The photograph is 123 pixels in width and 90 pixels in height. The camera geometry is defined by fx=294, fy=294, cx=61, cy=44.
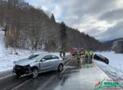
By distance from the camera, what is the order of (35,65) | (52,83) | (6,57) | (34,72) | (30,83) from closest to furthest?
(52,83)
(30,83)
(34,72)
(35,65)
(6,57)

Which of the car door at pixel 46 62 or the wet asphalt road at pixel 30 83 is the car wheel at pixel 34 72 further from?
the wet asphalt road at pixel 30 83

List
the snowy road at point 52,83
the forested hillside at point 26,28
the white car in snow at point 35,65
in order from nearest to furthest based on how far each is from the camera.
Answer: the snowy road at point 52,83
the white car in snow at point 35,65
the forested hillside at point 26,28

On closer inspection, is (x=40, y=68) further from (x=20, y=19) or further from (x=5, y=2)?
(x=5, y=2)

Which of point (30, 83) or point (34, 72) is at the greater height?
point (34, 72)

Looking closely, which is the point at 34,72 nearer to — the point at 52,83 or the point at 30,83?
the point at 30,83

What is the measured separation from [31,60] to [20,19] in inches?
3113

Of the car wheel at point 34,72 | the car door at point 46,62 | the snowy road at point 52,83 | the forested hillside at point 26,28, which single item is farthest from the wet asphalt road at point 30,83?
the forested hillside at point 26,28

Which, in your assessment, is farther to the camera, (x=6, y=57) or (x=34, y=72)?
(x=6, y=57)

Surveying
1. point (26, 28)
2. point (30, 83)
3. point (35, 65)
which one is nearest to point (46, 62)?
point (35, 65)

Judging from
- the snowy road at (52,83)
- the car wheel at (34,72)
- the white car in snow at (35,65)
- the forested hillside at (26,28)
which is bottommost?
the snowy road at (52,83)

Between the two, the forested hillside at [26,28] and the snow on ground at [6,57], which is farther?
the forested hillside at [26,28]

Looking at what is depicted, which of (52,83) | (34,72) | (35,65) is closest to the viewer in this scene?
(52,83)

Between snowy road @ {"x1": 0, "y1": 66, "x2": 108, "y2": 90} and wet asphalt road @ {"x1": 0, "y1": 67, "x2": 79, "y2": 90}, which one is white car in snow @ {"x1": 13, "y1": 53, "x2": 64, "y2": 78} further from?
snowy road @ {"x1": 0, "y1": 66, "x2": 108, "y2": 90}

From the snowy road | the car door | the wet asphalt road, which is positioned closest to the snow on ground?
the car door
